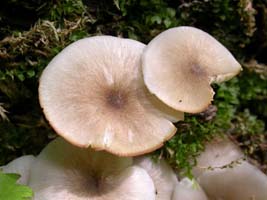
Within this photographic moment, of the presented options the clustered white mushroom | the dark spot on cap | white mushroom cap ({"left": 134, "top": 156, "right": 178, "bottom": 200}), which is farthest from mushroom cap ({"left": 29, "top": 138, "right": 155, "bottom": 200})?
the dark spot on cap

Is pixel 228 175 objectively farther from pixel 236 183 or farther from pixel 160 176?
pixel 160 176

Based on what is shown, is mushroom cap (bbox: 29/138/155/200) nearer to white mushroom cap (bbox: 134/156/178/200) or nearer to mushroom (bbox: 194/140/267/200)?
white mushroom cap (bbox: 134/156/178/200)

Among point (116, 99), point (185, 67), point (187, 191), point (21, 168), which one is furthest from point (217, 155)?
point (21, 168)

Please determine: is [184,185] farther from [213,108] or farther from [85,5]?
[85,5]

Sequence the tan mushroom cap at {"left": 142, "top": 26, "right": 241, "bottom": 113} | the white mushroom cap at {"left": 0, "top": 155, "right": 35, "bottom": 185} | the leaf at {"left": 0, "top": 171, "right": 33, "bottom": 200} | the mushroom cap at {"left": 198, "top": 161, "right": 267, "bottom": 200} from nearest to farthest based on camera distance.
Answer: the leaf at {"left": 0, "top": 171, "right": 33, "bottom": 200}
the tan mushroom cap at {"left": 142, "top": 26, "right": 241, "bottom": 113}
the white mushroom cap at {"left": 0, "top": 155, "right": 35, "bottom": 185}
the mushroom cap at {"left": 198, "top": 161, "right": 267, "bottom": 200}

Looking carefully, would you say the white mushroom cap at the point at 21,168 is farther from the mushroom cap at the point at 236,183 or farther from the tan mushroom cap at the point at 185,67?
the mushroom cap at the point at 236,183

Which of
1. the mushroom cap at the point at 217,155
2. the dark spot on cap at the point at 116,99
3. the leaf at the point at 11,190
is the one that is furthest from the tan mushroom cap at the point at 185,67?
the leaf at the point at 11,190

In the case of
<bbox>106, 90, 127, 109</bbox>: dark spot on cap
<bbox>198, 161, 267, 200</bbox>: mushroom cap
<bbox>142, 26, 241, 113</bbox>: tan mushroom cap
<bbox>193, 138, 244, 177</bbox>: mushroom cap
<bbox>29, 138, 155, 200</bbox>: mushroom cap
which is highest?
<bbox>142, 26, 241, 113</bbox>: tan mushroom cap
